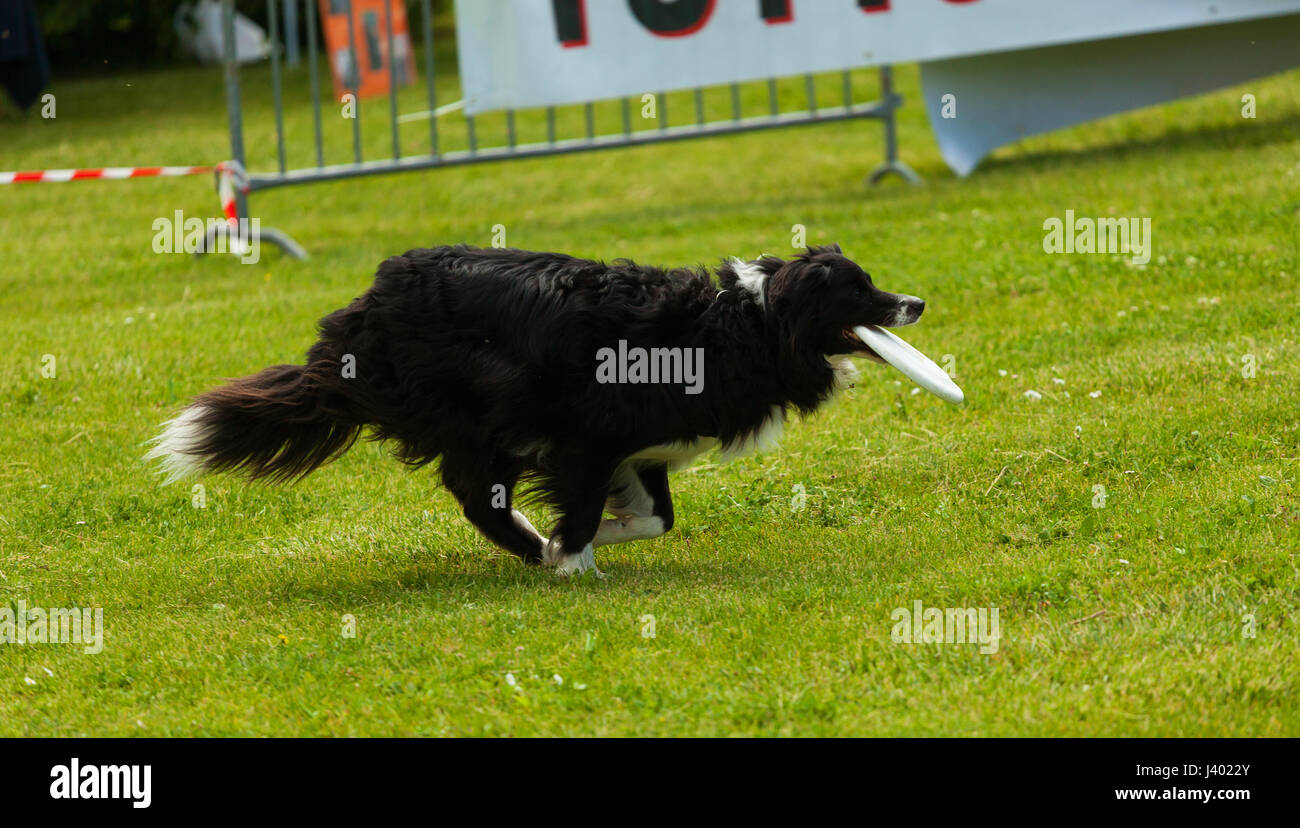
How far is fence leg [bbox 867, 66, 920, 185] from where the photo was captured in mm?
13156

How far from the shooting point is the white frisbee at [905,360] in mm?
5289

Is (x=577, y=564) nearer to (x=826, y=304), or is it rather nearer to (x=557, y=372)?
(x=557, y=372)

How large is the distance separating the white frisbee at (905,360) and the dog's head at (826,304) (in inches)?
1.8

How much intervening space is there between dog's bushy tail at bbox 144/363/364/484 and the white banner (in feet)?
22.2

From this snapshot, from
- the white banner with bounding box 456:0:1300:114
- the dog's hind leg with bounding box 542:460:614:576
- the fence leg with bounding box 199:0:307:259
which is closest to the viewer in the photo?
the dog's hind leg with bounding box 542:460:614:576

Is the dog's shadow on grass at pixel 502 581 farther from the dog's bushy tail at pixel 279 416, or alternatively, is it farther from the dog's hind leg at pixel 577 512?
the dog's bushy tail at pixel 279 416

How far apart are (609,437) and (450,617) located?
86cm

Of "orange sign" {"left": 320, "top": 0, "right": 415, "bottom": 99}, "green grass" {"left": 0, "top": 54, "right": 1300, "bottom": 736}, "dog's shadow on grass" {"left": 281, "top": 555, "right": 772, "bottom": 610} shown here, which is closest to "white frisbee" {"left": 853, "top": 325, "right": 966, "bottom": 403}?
"green grass" {"left": 0, "top": 54, "right": 1300, "bottom": 736}

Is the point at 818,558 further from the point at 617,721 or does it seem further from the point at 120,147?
the point at 120,147

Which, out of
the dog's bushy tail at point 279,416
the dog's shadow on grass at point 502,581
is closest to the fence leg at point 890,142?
the dog's shadow on grass at point 502,581

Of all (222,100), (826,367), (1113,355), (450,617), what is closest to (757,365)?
(826,367)

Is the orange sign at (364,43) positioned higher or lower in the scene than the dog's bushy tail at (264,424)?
higher

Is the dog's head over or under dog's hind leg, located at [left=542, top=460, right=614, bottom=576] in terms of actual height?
over

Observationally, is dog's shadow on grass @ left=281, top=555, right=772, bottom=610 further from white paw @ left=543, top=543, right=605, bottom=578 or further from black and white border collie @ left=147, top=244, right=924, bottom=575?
black and white border collie @ left=147, top=244, right=924, bottom=575
